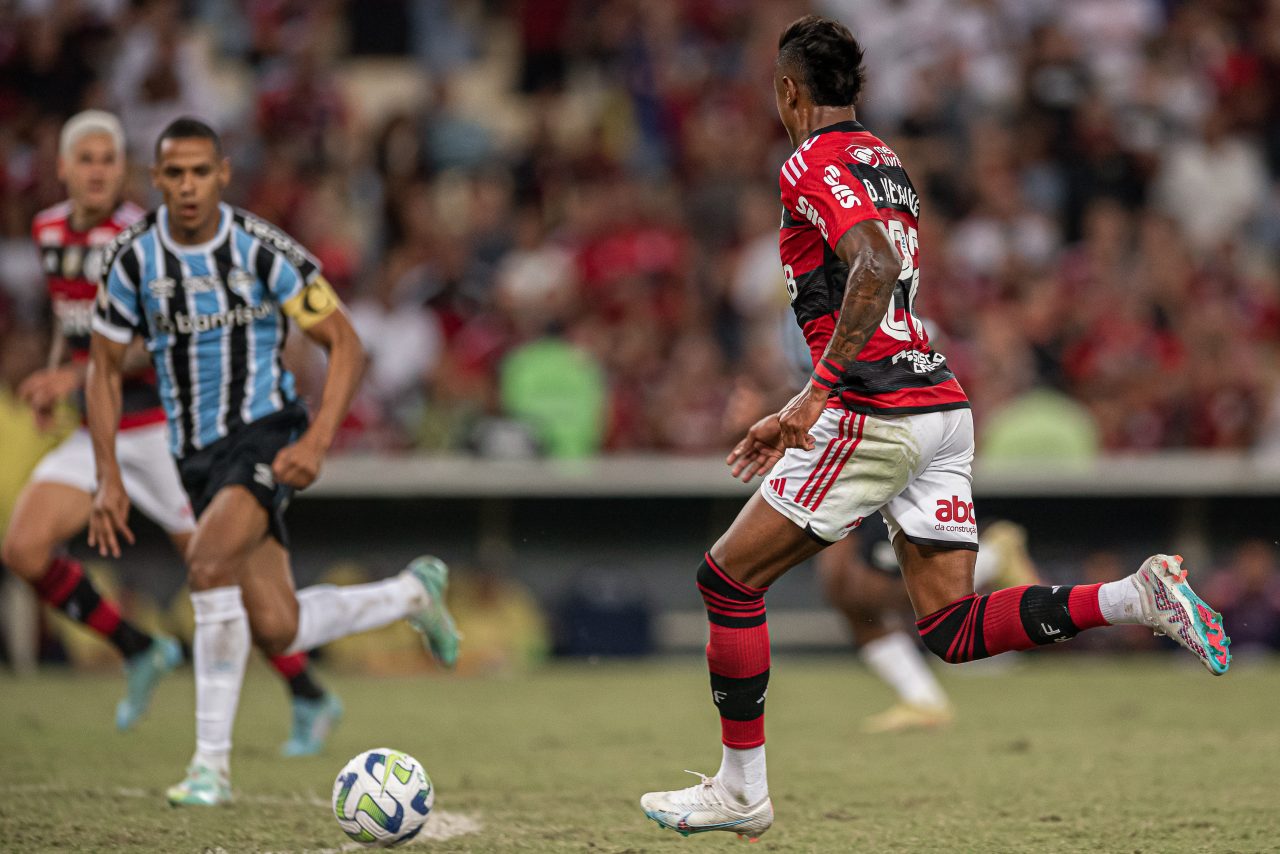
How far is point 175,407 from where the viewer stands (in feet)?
22.4

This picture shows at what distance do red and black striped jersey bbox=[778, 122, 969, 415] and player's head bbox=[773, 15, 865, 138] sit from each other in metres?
0.11

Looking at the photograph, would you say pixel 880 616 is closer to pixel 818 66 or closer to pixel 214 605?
pixel 214 605

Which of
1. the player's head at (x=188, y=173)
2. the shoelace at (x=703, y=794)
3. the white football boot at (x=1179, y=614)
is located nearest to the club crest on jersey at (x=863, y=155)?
the white football boot at (x=1179, y=614)

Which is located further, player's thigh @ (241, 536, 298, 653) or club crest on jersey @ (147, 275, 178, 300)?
player's thigh @ (241, 536, 298, 653)

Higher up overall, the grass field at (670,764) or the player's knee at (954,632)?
the player's knee at (954,632)

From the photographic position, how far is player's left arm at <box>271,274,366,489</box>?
6418 millimetres

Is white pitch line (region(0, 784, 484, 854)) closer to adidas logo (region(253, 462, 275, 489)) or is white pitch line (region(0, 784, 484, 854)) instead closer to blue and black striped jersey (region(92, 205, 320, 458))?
adidas logo (region(253, 462, 275, 489))

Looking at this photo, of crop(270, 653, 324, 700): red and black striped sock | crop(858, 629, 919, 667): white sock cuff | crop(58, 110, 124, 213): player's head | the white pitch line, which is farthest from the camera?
crop(858, 629, 919, 667): white sock cuff

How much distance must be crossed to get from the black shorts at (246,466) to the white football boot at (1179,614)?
10.9 ft

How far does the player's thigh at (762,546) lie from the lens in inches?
205

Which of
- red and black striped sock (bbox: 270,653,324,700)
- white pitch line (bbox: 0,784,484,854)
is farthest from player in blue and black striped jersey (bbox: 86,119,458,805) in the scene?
red and black striped sock (bbox: 270,653,324,700)

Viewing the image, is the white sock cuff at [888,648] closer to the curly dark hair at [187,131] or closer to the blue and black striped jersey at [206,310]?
the blue and black striped jersey at [206,310]

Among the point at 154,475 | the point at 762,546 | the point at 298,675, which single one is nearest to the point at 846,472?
the point at 762,546

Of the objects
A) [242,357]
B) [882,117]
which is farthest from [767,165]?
[242,357]
